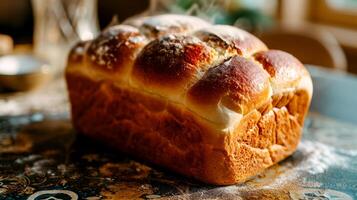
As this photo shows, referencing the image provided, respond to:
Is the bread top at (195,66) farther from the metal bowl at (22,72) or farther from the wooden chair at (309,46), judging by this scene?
the wooden chair at (309,46)

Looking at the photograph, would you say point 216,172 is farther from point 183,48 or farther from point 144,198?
point 183,48

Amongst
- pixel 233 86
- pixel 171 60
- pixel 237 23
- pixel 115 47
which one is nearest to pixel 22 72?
pixel 115 47

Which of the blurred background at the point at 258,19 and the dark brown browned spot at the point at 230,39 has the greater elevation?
the dark brown browned spot at the point at 230,39

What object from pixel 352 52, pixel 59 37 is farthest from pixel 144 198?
pixel 352 52

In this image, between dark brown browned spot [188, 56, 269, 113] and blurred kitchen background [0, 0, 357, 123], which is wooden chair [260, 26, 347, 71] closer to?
blurred kitchen background [0, 0, 357, 123]

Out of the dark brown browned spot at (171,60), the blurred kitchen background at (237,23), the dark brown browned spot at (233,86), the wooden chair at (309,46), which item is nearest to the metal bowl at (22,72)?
the blurred kitchen background at (237,23)

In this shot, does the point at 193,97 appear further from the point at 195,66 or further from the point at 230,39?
the point at 230,39

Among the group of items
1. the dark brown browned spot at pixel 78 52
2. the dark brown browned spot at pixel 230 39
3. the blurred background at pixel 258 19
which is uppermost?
the dark brown browned spot at pixel 230 39

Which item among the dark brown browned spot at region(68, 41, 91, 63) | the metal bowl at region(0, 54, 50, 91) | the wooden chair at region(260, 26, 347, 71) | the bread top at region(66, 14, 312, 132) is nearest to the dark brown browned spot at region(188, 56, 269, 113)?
the bread top at region(66, 14, 312, 132)
